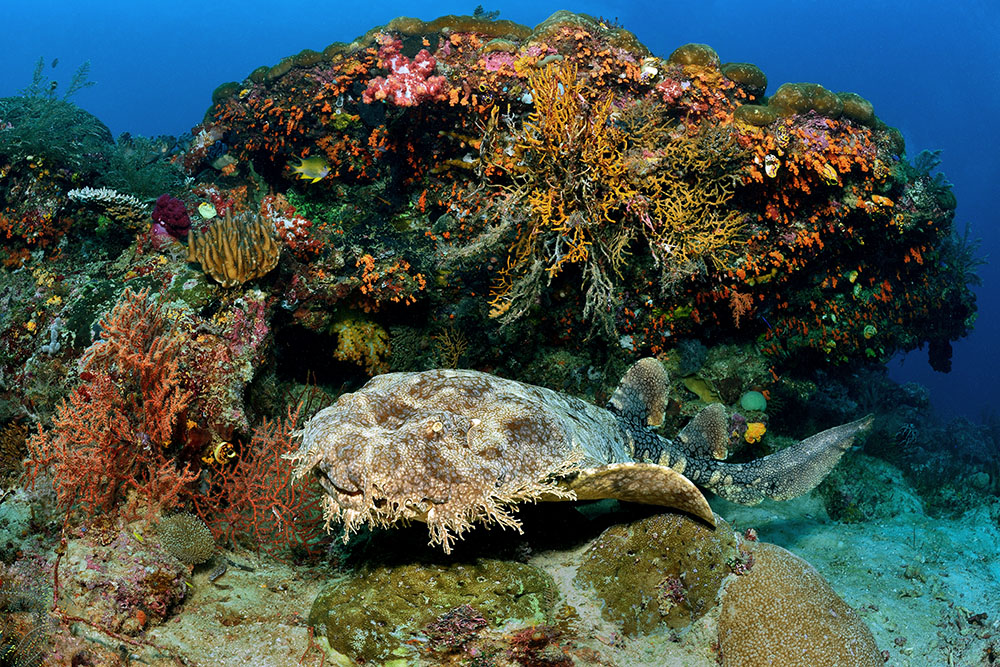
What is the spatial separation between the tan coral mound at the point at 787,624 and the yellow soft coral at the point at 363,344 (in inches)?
188

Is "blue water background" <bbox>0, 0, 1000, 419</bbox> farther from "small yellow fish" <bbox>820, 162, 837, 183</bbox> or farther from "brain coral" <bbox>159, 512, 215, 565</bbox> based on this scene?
"brain coral" <bbox>159, 512, 215, 565</bbox>

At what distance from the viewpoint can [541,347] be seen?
6.59 meters

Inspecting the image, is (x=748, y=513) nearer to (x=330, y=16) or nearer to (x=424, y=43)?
(x=424, y=43)

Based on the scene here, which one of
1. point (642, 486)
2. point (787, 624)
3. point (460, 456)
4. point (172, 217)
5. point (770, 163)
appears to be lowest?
point (787, 624)

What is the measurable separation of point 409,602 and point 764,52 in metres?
115

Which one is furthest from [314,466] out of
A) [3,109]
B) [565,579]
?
[3,109]

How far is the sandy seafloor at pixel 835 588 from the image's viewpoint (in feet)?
9.64

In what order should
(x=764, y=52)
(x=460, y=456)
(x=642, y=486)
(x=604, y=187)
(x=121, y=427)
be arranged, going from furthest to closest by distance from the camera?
(x=764, y=52) → (x=604, y=187) → (x=121, y=427) → (x=642, y=486) → (x=460, y=456)

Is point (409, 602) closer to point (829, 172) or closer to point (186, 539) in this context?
point (186, 539)

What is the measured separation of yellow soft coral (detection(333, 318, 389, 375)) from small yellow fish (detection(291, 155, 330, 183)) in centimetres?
266

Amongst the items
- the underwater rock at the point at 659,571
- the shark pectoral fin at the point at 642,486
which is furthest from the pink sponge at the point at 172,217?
the underwater rock at the point at 659,571

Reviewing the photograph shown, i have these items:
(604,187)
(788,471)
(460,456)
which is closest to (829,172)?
(604,187)

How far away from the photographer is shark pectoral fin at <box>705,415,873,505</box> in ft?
14.2

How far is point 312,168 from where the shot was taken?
24.9 feet
